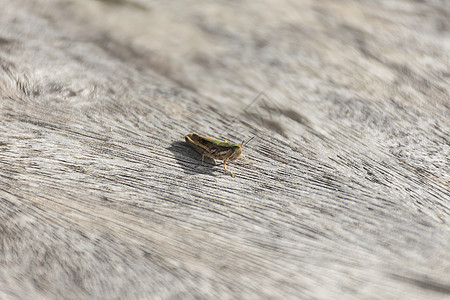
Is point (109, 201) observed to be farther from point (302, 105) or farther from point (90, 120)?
point (302, 105)

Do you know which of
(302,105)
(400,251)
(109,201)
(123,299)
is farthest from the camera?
(302,105)

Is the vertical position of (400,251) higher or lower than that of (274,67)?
lower

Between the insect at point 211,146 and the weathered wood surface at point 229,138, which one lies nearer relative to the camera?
the weathered wood surface at point 229,138

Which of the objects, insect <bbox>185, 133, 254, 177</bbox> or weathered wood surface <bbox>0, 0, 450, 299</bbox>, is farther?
insect <bbox>185, 133, 254, 177</bbox>

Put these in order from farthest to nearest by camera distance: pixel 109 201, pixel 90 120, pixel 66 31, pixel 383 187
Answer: pixel 66 31, pixel 90 120, pixel 383 187, pixel 109 201

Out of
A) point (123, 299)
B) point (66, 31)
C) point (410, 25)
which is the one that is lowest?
point (123, 299)

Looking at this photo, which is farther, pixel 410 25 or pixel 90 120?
pixel 410 25

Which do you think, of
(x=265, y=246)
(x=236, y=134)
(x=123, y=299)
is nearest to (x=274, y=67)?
(x=236, y=134)
